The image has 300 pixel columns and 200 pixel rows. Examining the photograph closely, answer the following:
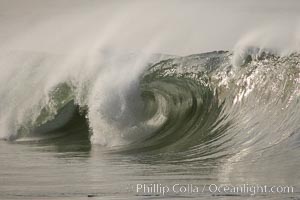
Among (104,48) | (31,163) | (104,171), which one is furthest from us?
(104,48)

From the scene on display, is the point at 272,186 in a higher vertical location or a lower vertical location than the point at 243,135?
lower

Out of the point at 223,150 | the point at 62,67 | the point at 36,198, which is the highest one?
the point at 62,67

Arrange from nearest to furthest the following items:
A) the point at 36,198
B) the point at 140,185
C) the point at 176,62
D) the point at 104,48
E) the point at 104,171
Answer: the point at 36,198 < the point at 140,185 < the point at 104,171 < the point at 176,62 < the point at 104,48

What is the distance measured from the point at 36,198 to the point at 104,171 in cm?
174

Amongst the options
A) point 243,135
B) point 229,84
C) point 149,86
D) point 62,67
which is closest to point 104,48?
point 62,67

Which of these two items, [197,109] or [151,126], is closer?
[151,126]

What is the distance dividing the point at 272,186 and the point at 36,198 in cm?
252

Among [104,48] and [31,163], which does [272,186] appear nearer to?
[31,163]

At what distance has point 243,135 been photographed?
436 inches

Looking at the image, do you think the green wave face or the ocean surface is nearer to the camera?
the ocean surface

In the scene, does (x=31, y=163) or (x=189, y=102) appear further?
(x=189, y=102)

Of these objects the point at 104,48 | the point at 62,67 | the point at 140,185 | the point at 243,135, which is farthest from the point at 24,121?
the point at 140,185

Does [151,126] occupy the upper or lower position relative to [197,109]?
lower

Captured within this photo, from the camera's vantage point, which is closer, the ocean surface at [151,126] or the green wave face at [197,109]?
the ocean surface at [151,126]
